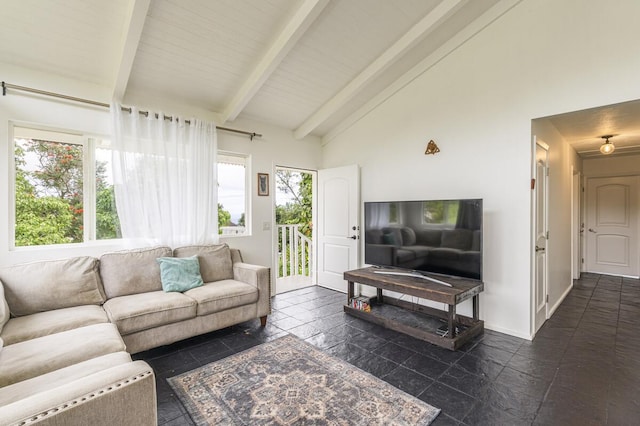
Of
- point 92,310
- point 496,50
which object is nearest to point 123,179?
point 92,310

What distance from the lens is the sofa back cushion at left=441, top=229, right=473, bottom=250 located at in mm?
2945

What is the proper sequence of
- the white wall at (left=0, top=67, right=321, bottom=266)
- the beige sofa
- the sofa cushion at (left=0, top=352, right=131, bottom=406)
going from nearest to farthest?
the beige sofa
the sofa cushion at (left=0, top=352, right=131, bottom=406)
the white wall at (left=0, top=67, right=321, bottom=266)

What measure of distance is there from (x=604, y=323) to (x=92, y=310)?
5128 mm

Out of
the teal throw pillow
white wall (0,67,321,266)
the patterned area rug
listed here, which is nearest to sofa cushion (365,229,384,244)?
white wall (0,67,321,266)

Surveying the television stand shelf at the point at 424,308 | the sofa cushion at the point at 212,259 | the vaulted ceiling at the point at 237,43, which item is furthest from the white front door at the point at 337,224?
the sofa cushion at the point at 212,259

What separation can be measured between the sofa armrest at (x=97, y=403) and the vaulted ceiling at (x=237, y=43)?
2.47m

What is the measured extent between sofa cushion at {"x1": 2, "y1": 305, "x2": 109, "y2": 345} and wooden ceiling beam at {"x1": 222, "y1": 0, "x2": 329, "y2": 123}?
2.58 m

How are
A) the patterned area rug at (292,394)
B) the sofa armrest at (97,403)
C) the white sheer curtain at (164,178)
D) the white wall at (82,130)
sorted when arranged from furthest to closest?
the white sheer curtain at (164,178), the white wall at (82,130), the patterned area rug at (292,394), the sofa armrest at (97,403)

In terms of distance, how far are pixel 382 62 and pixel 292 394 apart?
11.1 ft

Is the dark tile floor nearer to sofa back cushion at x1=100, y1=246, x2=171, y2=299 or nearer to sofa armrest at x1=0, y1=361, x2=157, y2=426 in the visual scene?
sofa back cushion at x1=100, y1=246, x2=171, y2=299

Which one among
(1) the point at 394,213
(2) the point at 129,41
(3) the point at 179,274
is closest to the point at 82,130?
(2) the point at 129,41

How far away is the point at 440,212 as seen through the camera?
3.13 metres

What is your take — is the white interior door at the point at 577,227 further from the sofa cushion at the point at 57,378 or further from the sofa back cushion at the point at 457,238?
the sofa cushion at the point at 57,378

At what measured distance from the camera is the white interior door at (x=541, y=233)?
3.05m
